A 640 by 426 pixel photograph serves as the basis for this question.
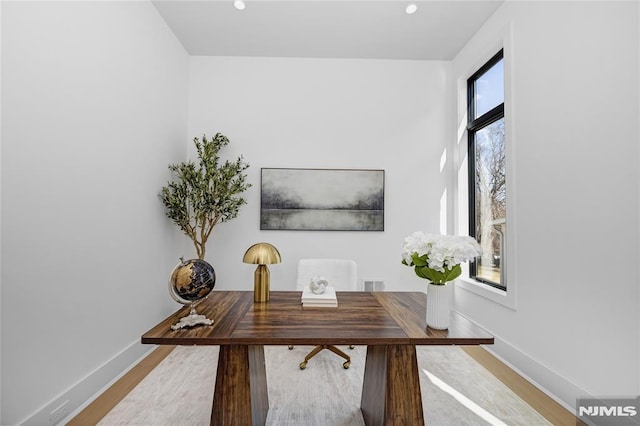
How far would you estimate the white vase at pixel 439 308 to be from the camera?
1.41 meters

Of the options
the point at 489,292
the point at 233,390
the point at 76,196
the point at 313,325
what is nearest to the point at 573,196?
the point at 489,292

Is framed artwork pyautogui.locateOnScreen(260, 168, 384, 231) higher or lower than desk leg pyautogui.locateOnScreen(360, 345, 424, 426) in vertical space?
higher

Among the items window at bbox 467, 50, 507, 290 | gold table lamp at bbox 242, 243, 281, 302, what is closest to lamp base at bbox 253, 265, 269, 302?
gold table lamp at bbox 242, 243, 281, 302

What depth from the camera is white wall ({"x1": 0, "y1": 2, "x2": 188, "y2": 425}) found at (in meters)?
1.56

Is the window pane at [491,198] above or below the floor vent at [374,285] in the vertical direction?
above

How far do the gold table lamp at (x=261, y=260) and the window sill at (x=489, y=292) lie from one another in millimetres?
2069

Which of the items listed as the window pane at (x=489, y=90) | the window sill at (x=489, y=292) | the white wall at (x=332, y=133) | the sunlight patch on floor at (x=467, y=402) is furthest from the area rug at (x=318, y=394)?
the window pane at (x=489, y=90)

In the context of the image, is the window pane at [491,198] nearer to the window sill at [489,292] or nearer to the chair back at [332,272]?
the window sill at [489,292]

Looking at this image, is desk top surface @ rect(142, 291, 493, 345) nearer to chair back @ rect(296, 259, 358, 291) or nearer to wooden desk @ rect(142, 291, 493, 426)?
wooden desk @ rect(142, 291, 493, 426)

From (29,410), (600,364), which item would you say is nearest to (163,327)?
(29,410)

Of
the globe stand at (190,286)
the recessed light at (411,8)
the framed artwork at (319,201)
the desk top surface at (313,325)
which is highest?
the recessed light at (411,8)

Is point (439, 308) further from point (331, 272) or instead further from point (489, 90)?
point (489, 90)

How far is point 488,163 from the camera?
318 centimetres

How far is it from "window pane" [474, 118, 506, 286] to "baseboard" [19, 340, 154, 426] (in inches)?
131
